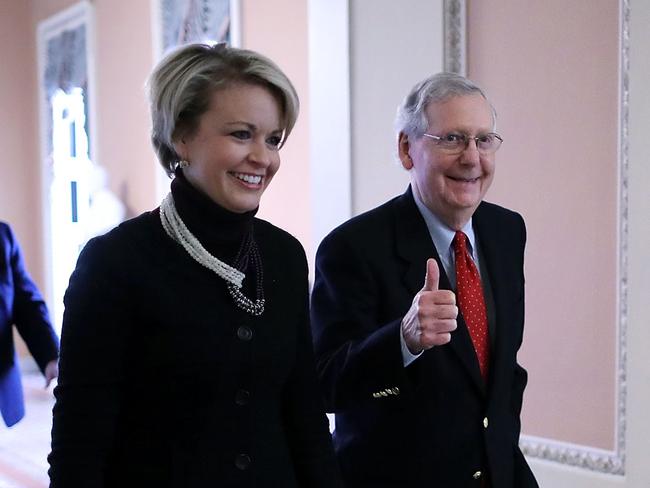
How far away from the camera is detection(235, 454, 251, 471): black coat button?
1340mm

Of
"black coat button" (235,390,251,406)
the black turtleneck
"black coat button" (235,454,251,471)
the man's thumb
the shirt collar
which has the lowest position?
"black coat button" (235,454,251,471)

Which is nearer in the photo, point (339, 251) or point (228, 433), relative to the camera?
point (228, 433)

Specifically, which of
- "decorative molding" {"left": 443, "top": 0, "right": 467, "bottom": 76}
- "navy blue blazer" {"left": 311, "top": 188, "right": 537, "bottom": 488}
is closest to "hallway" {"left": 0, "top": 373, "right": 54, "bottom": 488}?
"decorative molding" {"left": 443, "top": 0, "right": 467, "bottom": 76}

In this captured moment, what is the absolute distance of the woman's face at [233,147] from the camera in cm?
132

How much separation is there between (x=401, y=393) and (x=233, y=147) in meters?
→ 0.57

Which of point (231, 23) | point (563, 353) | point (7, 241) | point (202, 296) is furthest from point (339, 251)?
point (231, 23)

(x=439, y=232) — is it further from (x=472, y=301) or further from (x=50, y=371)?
(x=50, y=371)

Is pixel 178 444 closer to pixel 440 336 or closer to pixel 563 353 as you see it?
pixel 440 336

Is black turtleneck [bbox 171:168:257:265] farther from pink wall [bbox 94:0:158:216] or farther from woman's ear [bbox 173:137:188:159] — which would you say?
pink wall [bbox 94:0:158:216]

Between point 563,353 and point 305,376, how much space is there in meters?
1.79

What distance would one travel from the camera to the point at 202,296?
4.40ft

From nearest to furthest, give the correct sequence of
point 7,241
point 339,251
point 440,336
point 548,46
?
point 440,336
point 339,251
point 548,46
point 7,241

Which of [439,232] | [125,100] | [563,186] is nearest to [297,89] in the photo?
[563,186]

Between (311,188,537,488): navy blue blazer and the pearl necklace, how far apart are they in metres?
0.29
